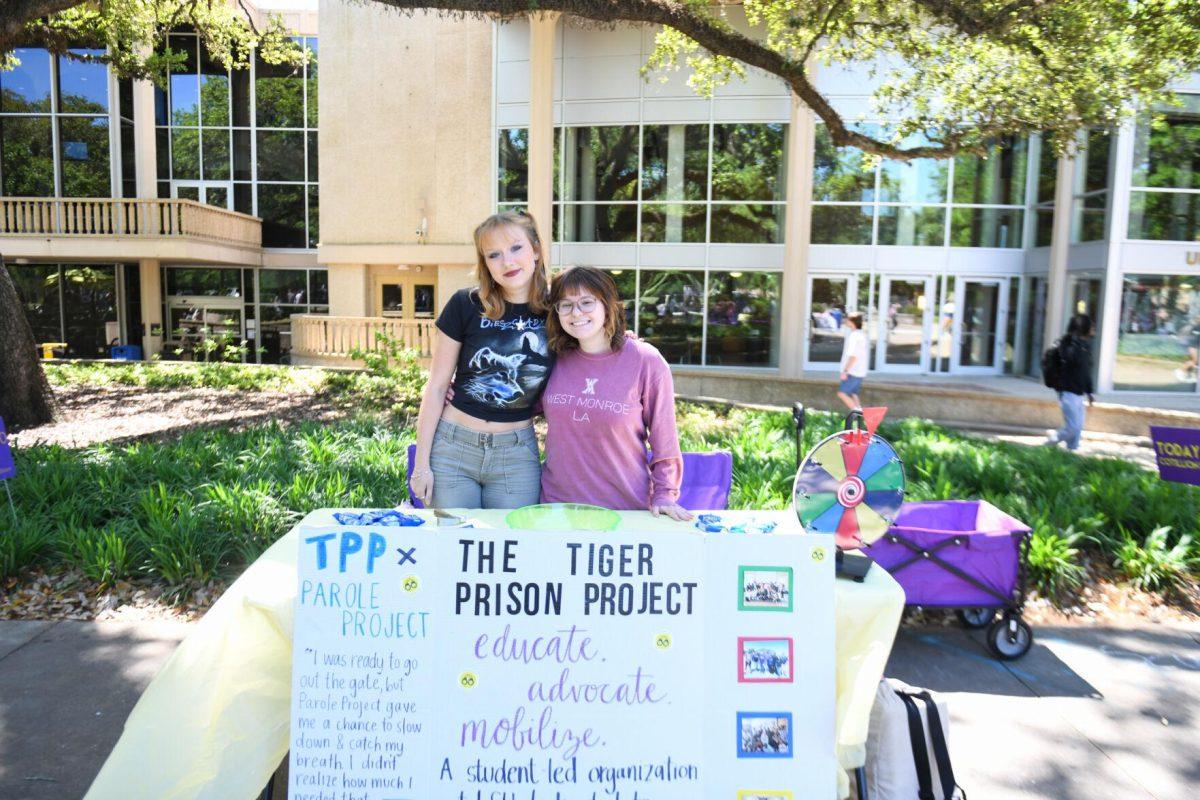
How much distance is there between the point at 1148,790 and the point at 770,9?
10.6 metres

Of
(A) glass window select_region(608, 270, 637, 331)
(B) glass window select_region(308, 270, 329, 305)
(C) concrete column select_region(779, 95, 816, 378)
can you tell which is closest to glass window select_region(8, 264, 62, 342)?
(B) glass window select_region(308, 270, 329, 305)

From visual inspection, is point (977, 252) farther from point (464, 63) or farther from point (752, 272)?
point (464, 63)

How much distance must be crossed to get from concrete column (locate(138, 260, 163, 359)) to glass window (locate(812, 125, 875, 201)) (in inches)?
716

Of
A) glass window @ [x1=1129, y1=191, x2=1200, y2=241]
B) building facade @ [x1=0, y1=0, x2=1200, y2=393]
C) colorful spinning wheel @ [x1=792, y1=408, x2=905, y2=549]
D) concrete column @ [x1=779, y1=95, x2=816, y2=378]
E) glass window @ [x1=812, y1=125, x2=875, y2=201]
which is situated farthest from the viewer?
glass window @ [x1=812, y1=125, x2=875, y2=201]

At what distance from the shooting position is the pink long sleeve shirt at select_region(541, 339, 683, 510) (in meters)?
3.35

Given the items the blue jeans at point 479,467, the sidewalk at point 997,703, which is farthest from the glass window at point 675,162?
the blue jeans at point 479,467

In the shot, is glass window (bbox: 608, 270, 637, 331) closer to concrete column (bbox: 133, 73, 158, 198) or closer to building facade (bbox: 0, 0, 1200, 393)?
building facade (bbox: 0, 0, 1200, 393)

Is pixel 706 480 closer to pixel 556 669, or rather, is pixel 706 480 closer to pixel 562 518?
pixel 562 518

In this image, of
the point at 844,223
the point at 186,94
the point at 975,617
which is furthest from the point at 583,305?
the point at 186,94

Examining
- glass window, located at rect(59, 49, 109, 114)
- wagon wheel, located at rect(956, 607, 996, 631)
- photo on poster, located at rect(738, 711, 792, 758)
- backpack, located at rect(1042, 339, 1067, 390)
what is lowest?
wagon wheel, located at rect(956, 607, 996, 631)

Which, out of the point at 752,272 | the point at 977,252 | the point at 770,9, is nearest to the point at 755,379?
the point at 752,272

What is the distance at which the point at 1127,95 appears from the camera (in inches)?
415

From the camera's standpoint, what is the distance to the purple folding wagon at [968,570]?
14.5ft

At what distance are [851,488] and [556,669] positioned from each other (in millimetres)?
1248
